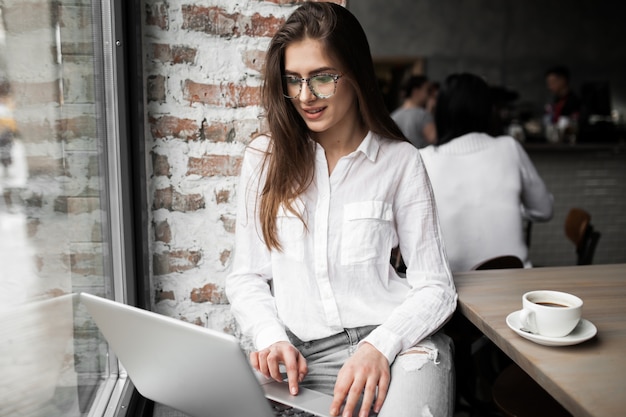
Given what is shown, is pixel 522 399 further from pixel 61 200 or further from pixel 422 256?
pixel 61 200

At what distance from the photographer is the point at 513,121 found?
6539mm

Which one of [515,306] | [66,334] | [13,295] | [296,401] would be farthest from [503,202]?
[13,295]

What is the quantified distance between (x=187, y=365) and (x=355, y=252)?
1.75 ft

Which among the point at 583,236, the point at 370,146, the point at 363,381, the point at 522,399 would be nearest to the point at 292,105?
the point at 370,146

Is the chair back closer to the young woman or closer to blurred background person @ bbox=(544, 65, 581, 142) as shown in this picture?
the young woman

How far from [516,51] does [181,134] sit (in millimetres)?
6540

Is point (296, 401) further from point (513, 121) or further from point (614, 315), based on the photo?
point (513, 121)

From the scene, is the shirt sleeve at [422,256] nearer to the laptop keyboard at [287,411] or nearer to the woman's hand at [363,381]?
the woman's hand at [363,381]

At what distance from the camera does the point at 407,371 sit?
1.28 meters

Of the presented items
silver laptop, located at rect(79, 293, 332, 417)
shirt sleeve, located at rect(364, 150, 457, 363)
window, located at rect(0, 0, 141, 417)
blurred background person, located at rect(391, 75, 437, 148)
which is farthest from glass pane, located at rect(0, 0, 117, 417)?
blurred background person, located at rect(391, 75, 437, 148)

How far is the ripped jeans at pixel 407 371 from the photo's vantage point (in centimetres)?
121

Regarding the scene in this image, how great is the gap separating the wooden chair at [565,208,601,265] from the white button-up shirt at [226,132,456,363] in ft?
5.07

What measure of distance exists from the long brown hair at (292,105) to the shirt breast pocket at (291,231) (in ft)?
0.04

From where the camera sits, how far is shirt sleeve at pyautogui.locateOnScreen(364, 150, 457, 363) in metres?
1.38
